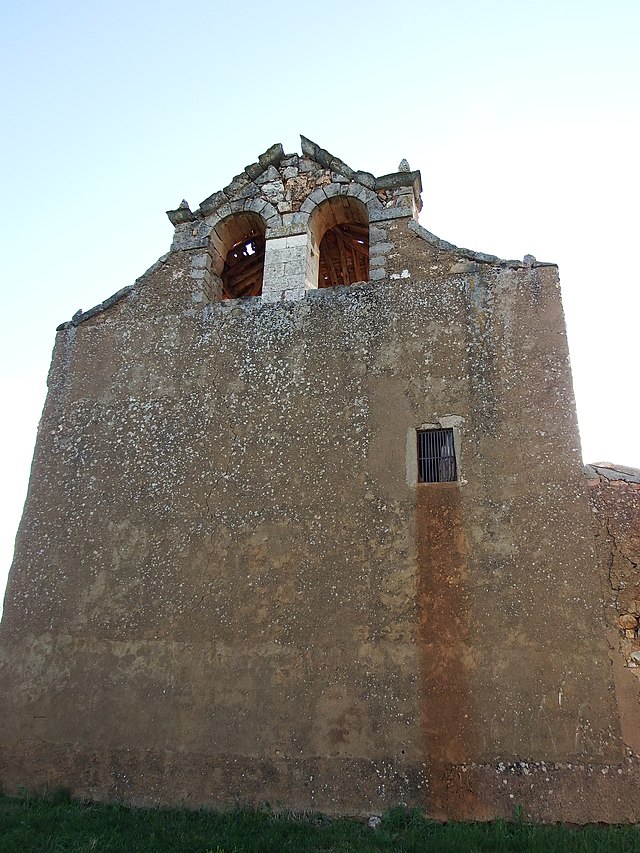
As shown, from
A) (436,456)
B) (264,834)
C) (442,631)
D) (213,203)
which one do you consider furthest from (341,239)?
(264,834)

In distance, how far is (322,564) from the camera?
19.0ft

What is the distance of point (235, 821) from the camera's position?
482 cm

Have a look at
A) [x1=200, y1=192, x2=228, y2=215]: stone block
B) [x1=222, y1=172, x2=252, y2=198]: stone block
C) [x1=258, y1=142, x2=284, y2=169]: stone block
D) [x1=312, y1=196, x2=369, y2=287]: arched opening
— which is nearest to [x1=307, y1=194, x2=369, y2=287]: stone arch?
[x1=312, y1=196, x2=369, y2=287]: arched opening

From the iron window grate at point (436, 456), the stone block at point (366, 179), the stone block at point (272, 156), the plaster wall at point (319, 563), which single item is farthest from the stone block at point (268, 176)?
the iron window grate at point (436, 456)

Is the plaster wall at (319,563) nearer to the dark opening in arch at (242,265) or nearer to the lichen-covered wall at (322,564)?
the lichen-covered wall at (322,564)

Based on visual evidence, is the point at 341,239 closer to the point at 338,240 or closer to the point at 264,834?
the point at 338,240

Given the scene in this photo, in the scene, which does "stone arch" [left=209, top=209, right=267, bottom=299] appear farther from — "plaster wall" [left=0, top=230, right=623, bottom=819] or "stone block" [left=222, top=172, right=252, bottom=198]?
"plaster wall" [left=0, top=230, right=623, bottom=819]

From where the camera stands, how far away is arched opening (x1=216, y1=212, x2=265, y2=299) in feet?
27.3

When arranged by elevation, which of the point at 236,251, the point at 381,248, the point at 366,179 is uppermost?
the point at 366,179

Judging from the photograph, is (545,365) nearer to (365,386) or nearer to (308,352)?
(365,386)

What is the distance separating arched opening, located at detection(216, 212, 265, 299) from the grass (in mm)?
6055

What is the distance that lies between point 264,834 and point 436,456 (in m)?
3.47

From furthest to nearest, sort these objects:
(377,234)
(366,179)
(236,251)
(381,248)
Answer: (236,251)
(366,179)
(377,234)
(381,248)

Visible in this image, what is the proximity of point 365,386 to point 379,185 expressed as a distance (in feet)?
9.44
